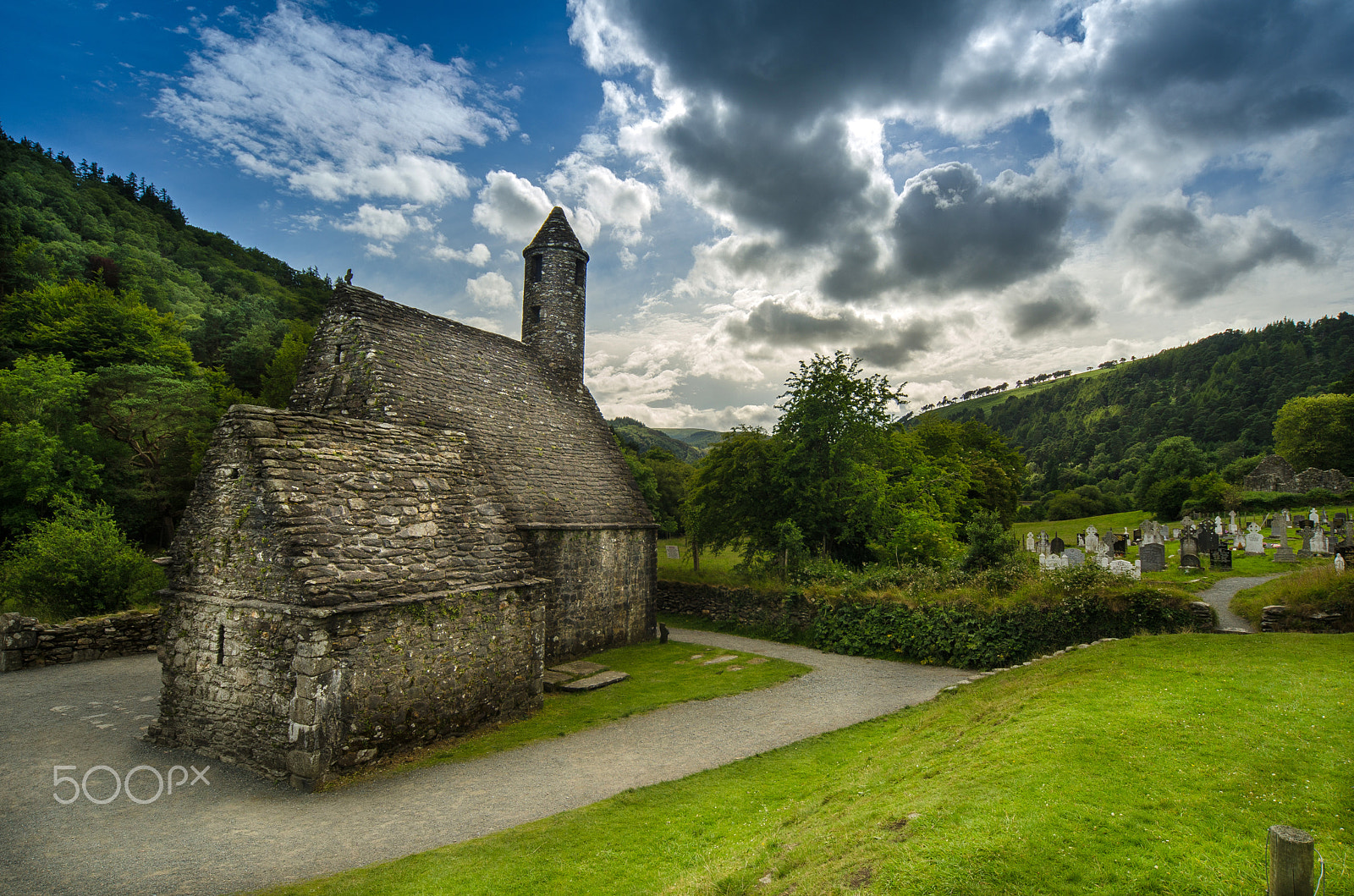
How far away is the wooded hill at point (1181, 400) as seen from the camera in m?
88.2

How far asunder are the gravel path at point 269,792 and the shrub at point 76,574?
4666mm

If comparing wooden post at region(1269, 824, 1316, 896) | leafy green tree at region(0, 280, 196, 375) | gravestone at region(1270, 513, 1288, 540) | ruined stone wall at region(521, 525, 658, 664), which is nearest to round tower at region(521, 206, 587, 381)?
ruined stone wall at region(521, 525, 658, 664)

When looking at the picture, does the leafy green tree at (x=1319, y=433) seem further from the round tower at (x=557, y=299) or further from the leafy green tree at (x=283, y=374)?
the leafy green tree at (x=283, y=374)

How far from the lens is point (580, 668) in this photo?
52.5 feet

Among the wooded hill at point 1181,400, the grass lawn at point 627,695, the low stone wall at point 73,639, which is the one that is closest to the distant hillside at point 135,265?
the low stone wall at point 73,639

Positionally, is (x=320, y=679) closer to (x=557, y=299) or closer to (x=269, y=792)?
(x=269, y=792)

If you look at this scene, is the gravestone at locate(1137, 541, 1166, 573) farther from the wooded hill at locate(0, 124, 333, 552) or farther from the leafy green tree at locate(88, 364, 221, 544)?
the leafy green tree at locate(88, 364, 221, 544)

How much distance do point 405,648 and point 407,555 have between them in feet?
5.33

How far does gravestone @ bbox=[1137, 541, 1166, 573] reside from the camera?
22.8 m

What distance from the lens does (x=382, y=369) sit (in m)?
15.5

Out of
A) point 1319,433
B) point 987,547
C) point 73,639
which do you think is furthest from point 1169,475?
point 73,639

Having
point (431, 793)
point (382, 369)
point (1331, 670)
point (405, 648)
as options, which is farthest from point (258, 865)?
point (1331, 670)

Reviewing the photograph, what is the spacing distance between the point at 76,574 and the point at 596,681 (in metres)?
16.6

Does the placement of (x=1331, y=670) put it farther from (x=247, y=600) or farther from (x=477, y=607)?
(x=247, y=600)
